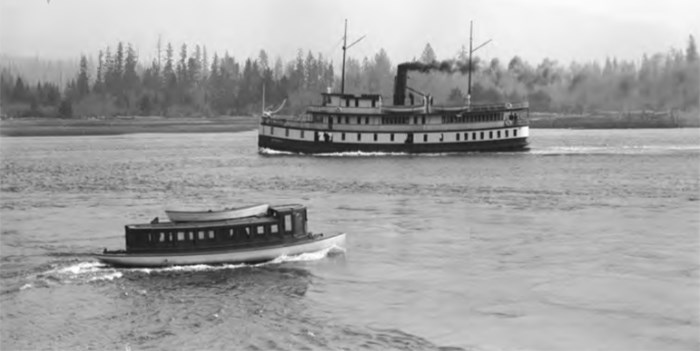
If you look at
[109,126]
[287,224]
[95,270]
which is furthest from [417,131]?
[109,126]

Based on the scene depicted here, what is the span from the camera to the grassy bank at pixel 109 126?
170 m

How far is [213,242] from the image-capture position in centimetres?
3516

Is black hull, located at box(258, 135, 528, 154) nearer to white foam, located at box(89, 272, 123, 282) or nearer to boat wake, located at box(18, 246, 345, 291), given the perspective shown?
boat wake, located at box(18, 246, 345, 291)

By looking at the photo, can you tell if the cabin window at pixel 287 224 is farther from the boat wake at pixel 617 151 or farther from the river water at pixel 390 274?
the boat wake at pixel 617 151

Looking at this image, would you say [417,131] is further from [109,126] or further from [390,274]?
[109,126]

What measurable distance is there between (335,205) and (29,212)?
19375 millimetres

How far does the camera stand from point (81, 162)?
96125mm

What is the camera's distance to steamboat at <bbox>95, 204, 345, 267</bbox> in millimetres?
34219

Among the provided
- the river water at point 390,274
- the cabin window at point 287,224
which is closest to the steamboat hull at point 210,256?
the river water at point 390,274

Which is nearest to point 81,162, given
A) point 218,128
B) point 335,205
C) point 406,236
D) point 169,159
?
point 169,159

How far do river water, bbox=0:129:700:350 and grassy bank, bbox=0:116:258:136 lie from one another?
107 metres

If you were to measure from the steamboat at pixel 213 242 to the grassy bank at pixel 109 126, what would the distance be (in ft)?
462

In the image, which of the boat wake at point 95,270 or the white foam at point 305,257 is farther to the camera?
the white foam at point 305,257

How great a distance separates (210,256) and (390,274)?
767 cm
